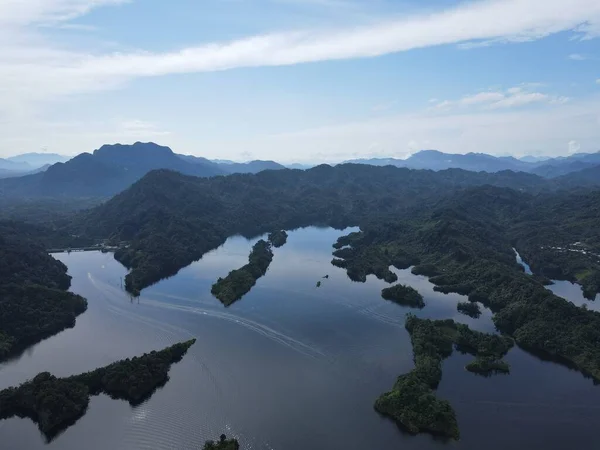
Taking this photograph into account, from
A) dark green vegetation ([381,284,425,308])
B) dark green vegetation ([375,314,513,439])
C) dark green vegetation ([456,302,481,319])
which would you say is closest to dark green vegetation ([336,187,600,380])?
dark green vegetation ([456,302,481,319])

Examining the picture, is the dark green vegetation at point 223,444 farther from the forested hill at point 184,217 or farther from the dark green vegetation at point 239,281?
the forested hill at point 184,217

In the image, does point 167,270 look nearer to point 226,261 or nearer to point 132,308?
point 226,261

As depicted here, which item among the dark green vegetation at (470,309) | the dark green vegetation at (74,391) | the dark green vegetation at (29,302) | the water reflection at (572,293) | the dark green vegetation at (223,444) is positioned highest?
the dark green vegetation at (29,302)

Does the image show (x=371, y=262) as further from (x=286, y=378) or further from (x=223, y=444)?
(x=223, y=444)

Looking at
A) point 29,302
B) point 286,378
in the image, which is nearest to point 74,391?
point 286,378

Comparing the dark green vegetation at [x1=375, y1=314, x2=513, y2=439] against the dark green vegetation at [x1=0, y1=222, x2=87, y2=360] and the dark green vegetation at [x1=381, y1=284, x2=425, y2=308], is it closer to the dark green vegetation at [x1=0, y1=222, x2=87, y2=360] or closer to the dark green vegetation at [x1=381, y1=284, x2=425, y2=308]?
the dark green vegetation at [x1=381, y1=284, x2=425, y2=308]

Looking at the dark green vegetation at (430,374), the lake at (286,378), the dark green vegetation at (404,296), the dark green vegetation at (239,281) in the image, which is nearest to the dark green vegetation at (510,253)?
the lake at (286,378)
